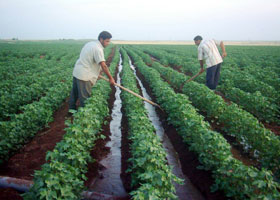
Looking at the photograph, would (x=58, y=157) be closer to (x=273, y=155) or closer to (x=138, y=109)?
(x=138, y=109)

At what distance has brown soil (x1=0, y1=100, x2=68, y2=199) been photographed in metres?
3.69

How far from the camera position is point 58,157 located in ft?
9.96

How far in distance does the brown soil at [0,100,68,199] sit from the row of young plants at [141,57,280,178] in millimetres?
4056

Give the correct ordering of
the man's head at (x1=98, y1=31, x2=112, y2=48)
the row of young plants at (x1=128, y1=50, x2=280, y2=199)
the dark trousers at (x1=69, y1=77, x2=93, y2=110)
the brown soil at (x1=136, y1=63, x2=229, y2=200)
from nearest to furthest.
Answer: the row of young plants at (x1=128, y1=50, x2=280, y2=199), the brown soil at (x1=136, y1=63, x2=229, y2=200), the man's head at (x1=98, y1=31, x2=112, y2=48), the dark trousers at (x1=69, y1=77, x2=93, y2=110)

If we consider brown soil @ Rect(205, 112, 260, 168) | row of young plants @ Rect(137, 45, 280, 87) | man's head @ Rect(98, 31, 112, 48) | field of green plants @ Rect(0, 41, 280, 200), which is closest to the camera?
field of green plants @ Rect(0, 41, 280, 200)

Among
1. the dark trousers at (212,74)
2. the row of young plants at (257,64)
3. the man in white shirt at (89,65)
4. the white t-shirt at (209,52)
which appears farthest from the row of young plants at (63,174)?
the row of young plants at (257,64)

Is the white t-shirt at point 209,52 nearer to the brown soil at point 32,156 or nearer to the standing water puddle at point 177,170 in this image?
the standing water puddle at point 177,170

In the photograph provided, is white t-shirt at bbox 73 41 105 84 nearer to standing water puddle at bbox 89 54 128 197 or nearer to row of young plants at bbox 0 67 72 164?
row of young plants at bbox 0 67 72 164

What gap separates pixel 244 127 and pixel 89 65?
391 centimetres

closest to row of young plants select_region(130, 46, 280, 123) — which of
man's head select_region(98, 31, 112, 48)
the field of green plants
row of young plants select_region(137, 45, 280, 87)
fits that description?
the field of green plants

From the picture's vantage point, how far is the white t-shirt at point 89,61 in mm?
4996

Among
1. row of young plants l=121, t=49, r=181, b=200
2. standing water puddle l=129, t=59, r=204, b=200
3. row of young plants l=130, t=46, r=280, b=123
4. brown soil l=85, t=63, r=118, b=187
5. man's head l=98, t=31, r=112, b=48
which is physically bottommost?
standing water puddle l=129, t=59, r=204, b=200

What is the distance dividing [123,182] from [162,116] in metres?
3.19

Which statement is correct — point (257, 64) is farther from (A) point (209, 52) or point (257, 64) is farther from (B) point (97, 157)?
(B) point (97, 157)
